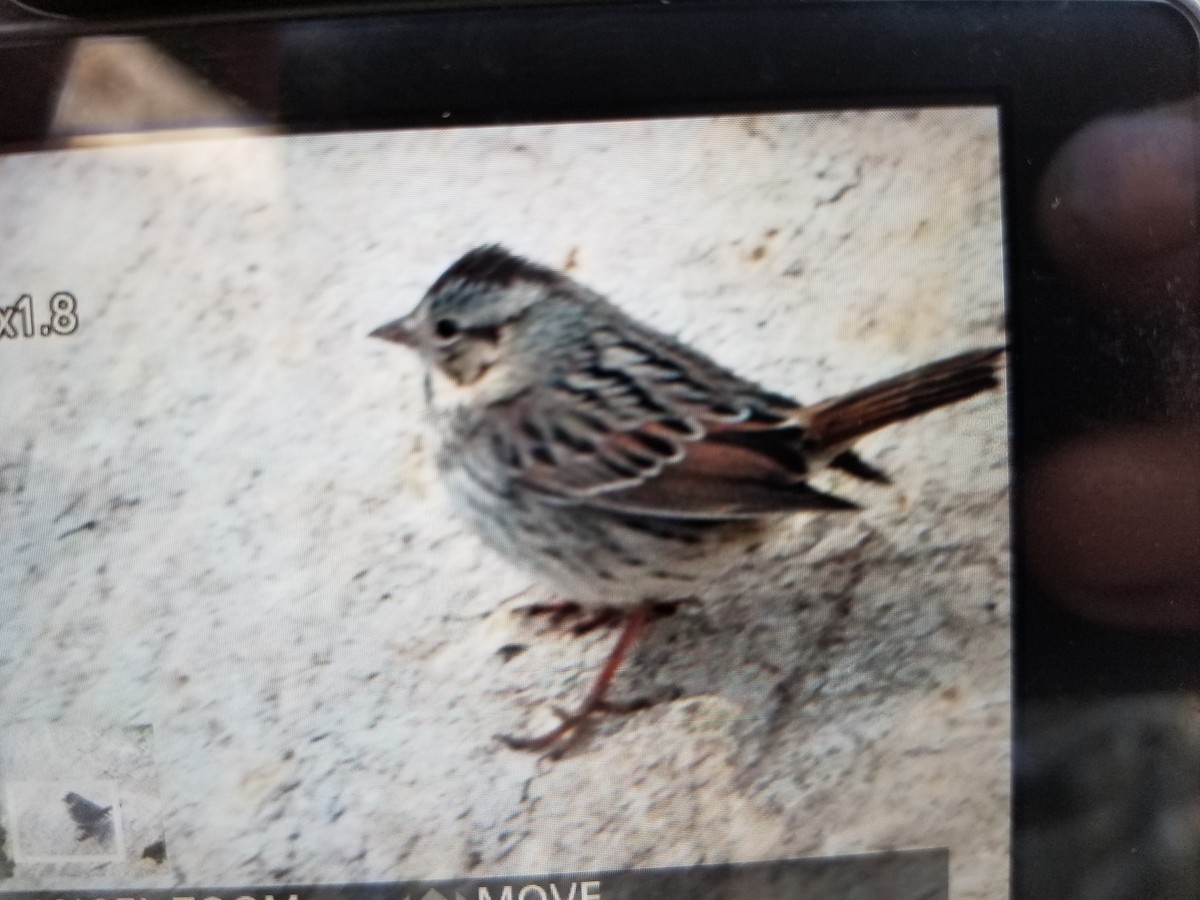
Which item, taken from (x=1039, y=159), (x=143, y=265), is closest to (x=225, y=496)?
(x=143, y=265)

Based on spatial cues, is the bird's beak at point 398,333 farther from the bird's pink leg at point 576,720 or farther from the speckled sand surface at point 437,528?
the bird's pink leg at point 576,720

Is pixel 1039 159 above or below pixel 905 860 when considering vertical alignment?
above

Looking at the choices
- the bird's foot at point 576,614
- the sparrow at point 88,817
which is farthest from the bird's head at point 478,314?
the sparrow at point 88,817

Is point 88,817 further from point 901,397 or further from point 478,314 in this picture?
point 901,397

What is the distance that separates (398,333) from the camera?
680mm

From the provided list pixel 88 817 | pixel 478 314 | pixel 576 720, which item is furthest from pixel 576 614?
pixel 88 817

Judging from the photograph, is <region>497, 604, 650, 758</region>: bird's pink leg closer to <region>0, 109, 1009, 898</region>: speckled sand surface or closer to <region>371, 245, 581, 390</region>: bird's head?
<region>0, 109, 1009, 898</region>: speckled sand surface

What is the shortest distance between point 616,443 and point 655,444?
0.03 meters

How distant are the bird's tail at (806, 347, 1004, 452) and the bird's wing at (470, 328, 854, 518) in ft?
0.11

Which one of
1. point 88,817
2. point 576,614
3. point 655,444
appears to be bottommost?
point 88,817

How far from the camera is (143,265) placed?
2.19 ft

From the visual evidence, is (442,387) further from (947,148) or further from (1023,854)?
(1023,854)

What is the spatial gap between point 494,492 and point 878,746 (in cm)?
32

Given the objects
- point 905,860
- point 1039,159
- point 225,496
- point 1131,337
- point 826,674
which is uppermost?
point 1039,159
